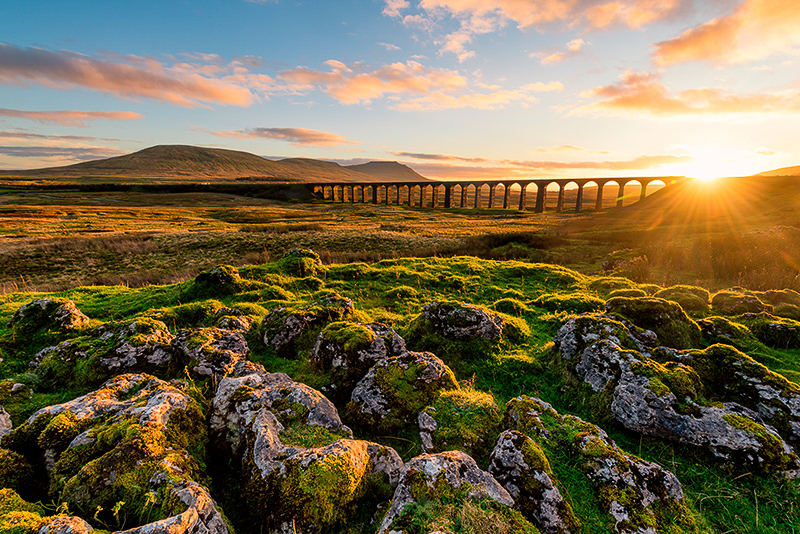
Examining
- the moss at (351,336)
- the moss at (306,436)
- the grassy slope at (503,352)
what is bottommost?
the grassy slope at (503,352)

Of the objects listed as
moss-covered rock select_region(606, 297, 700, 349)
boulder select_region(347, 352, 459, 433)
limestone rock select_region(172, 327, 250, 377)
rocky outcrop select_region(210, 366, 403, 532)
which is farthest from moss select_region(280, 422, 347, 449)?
moss-covered rock select_region(606, 297, 700, 349)

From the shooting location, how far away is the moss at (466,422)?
527 centimetres

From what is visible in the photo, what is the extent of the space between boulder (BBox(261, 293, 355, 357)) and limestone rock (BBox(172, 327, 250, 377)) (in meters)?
0.75

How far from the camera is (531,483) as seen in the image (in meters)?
4.19

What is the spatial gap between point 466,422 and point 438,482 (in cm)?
191

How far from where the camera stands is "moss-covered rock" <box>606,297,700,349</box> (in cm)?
879

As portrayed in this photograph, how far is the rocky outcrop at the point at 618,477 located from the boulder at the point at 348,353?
346 centimetres

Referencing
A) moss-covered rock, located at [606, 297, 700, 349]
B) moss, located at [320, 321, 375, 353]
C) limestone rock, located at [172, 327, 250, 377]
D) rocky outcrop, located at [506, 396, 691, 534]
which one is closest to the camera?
rocky outcrop, located at [506, 396, 691, 534]

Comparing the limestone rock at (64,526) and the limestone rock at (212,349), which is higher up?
the limestone rock at (64,526)

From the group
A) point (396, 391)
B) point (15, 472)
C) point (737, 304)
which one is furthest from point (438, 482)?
point (737, 304)

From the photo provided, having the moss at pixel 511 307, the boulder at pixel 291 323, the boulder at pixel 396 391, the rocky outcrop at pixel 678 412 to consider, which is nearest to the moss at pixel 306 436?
the boulder at pixel 396 391

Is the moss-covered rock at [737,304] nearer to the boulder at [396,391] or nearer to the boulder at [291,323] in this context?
the boulder at [396,391]

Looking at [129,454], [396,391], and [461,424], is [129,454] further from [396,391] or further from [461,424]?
[461,424]

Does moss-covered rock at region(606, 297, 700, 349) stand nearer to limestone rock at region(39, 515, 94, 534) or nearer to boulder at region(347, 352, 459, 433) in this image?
boulder at region(347, 352, 459, 433)
